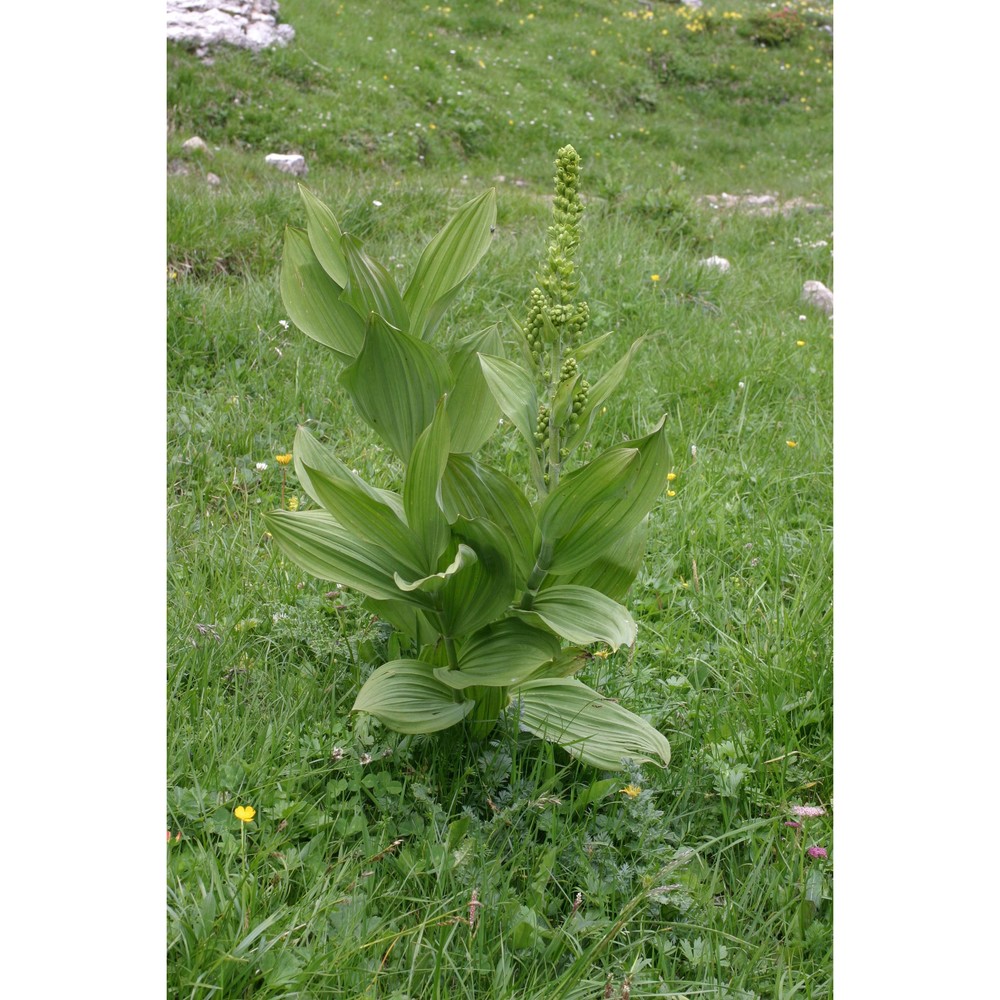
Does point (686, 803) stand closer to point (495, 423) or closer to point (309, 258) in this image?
point (495, 423)

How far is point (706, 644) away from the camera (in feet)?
8.79

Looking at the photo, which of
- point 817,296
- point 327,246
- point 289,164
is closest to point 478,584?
point 327,246

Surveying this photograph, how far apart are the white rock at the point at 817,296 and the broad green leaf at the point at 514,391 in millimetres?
4660

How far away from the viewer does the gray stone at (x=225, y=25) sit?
35.4 ft

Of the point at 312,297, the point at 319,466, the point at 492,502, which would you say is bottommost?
the point at 319,466

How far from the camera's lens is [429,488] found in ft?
6.06

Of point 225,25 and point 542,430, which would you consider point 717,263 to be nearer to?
point 542,430

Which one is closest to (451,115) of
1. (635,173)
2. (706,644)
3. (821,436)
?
(635,173)

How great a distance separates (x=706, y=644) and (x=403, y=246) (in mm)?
3758

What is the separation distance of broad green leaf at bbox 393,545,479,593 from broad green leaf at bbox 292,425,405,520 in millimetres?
205

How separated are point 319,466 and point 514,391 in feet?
1.76

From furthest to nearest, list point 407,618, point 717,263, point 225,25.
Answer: point 225,25 → point 717,263 → point 407,618

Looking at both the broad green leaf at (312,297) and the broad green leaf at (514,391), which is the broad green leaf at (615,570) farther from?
the broad green leaf at (312,297)

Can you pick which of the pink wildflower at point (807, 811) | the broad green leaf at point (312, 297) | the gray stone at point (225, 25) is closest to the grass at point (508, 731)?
the pink wildflower at point (807, 811)
